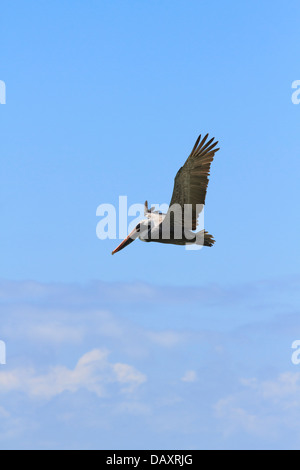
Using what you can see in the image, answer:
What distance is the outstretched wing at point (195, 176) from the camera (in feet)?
62.7

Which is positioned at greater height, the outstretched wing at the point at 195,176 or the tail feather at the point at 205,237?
the outstretched wing at the point at 195,176

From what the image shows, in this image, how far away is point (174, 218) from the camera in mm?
20297

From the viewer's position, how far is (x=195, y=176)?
1922cm

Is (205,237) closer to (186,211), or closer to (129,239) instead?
(186,211)

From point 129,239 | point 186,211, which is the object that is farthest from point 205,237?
point 129,239

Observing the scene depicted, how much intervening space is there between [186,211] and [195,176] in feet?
4.13

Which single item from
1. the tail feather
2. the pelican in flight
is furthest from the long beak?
the tail feather

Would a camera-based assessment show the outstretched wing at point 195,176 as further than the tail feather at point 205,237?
No

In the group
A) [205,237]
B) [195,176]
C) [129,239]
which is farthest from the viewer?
[129,239]

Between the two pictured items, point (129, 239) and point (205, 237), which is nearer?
point (205, 237)

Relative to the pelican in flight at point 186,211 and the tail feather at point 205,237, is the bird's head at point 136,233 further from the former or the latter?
the tail feather at point 205,237

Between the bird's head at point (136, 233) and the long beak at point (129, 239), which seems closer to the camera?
the bird's head at point (136, 233)

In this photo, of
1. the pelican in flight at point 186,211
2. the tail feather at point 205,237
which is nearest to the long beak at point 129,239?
the pelican in flight at point 186,211
